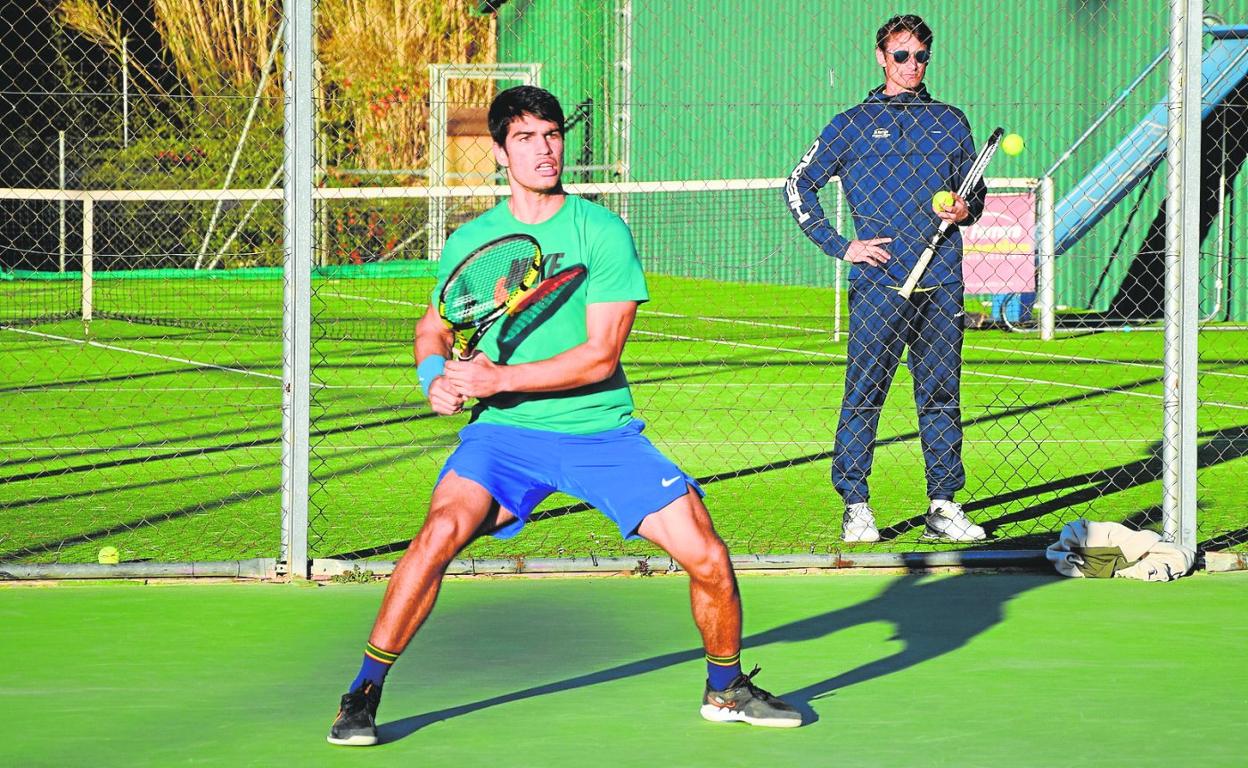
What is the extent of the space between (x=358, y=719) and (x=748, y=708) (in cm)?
103

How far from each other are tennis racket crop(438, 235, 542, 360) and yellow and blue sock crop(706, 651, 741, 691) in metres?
1.05

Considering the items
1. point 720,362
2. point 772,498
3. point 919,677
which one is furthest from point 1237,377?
point 919,677

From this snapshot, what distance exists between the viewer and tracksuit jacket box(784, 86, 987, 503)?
25.0ft

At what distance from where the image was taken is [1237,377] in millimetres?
14727

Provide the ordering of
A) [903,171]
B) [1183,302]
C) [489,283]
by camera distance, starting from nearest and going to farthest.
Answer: [489,283] < [1183,302] < [903,171]

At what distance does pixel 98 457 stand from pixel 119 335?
30.3 feet

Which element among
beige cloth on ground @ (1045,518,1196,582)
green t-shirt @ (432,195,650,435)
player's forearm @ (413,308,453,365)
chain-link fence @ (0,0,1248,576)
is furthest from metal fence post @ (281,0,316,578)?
beige cloth on ground @ (1045,518,1196,582)

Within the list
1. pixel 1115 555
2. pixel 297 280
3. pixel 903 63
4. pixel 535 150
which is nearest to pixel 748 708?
pixel 535 150

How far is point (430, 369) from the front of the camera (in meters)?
4.71

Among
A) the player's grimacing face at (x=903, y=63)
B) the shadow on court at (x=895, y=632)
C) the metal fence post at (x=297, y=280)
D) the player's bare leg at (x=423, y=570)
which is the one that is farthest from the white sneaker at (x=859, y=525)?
the player's bare leg at (x=423, y=570)

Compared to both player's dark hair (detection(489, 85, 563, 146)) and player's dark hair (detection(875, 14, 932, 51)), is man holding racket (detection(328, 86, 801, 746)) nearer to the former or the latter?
player's dark hair (detection(489, 85, 563, 146))

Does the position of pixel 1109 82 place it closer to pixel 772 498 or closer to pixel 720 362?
pixel 720 362

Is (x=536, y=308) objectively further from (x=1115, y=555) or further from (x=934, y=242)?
(x=1115, y=555)

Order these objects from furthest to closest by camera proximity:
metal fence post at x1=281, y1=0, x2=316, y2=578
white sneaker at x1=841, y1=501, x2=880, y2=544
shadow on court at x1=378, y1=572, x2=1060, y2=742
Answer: white sneaker at x1=841, y1=501, x2=880, y2=544 < metal fence post at x1=281, y1=0, x2=316, y2=578 < shadow on court at x1=378, y1=572, x2=1060, y2=742
